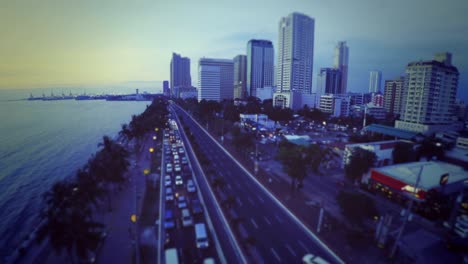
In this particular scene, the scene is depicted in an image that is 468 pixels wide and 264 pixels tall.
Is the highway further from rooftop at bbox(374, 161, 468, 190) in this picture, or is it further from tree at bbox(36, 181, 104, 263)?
rooftop at bbox(374, 161, 468, 190)

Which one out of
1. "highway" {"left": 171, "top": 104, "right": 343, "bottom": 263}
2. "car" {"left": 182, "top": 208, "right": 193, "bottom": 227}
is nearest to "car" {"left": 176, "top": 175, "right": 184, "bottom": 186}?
"highway" {"left": 171, "top": 104, "right": 343, "bottom": 263}

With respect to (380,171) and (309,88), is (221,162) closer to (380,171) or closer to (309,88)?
(380,171)

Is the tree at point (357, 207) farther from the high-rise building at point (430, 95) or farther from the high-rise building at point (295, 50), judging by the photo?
the high-rise building at point (295, 50)

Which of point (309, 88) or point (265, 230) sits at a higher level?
point (309, 88)

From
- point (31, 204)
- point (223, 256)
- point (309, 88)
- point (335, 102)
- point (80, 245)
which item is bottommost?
point (31, 204)

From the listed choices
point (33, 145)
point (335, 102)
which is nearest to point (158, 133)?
point (33, 145)

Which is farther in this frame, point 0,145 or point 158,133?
point 158,133

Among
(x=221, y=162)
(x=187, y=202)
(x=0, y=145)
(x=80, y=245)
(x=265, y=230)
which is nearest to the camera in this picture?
(x=80, y=245)
